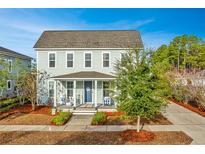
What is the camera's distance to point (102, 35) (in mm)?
→ 20078

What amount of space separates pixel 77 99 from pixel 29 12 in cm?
899

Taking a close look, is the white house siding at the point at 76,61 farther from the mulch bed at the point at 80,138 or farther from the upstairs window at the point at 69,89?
the mulch bed at the point at 80,138

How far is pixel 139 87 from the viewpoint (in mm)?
8961

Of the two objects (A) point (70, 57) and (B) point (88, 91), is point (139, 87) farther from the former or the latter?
(A) point (70, 57)

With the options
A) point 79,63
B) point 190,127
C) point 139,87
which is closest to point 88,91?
point 79,63

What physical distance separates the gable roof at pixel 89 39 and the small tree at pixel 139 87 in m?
8.57

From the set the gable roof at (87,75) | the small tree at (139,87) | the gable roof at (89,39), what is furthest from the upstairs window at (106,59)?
→ the small tree at (139,87)

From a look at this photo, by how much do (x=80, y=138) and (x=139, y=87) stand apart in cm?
375

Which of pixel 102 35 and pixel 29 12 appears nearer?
pixel 29 12
